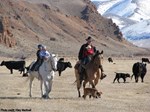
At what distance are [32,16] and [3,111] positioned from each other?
6576 inches

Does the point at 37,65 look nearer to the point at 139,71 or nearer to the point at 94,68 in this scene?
the point at 94,68

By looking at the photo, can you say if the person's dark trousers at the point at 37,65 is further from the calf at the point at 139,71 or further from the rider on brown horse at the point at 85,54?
the calf at the point at 139,71

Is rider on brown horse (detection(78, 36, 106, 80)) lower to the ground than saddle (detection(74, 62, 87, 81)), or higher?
higher

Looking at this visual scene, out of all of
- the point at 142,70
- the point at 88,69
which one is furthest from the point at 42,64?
the point at 142,70

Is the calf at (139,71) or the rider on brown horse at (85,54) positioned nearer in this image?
the rider on brown horse at (85,54)

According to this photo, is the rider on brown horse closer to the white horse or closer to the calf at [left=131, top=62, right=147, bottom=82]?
the white horse

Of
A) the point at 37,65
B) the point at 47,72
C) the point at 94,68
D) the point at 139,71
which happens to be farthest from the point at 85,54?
the point at 139,71

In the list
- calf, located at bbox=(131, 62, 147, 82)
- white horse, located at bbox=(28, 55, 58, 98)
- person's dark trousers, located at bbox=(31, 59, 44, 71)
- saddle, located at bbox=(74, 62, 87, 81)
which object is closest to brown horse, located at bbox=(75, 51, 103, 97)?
saddle, located at bbox=(74, 62, 87, 81)

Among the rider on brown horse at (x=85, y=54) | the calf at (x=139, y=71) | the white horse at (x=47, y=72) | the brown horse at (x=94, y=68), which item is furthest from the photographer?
the calf at (x=139, y=71)

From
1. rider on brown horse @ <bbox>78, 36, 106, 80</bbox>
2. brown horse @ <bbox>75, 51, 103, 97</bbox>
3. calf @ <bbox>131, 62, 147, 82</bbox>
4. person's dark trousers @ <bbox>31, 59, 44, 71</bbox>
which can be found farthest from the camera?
calf @ <bbox>131, 62, 147, 82</bbox>

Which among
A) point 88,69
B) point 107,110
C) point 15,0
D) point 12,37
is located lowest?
point 107,110

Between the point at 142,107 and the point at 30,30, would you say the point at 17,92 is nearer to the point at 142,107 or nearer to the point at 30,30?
the point at 142,107

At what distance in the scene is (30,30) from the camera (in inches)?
6757

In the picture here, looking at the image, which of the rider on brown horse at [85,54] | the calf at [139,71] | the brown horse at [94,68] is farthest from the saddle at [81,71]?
the calf at [139,71]
